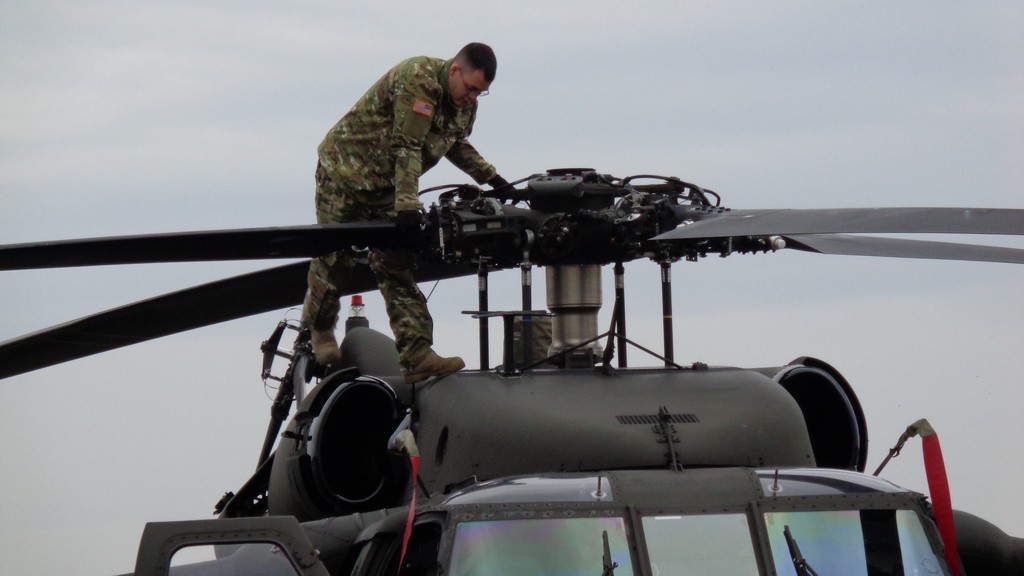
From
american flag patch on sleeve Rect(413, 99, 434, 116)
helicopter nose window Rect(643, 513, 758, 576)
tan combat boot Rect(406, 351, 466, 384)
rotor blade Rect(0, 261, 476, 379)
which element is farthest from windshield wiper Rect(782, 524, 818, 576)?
american flag patch on sleeve Rect(413, 99, 434, 116)

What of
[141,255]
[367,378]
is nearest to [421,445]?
[367,378]

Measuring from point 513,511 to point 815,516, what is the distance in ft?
4.08

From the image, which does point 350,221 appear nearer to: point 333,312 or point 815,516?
point 333,312

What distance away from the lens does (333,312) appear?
8.71 m

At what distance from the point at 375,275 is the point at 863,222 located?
3069 mm

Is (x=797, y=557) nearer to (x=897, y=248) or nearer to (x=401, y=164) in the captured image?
(x=897, y=248)

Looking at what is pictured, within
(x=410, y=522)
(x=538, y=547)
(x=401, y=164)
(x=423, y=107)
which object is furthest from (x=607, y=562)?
(x=423, y=107)

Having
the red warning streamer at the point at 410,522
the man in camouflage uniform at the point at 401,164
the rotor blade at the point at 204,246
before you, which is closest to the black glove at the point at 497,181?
the man in camouflage uniform at the point at 401,164

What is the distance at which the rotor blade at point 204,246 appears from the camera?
679 centimetres

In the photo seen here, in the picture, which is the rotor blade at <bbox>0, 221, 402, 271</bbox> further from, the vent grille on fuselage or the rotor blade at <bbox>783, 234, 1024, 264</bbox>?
the rotor blade at <bbox>783, 234, 1024, 264</bbox>

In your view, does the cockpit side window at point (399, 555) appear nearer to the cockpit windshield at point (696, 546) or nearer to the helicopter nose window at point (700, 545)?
the cockpit windshield at point (696, 546)

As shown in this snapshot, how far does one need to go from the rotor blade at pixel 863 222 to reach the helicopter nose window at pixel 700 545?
3.81 ft

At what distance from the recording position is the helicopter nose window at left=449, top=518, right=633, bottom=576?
20.0 feet

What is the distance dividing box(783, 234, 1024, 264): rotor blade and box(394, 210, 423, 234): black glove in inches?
77.2
